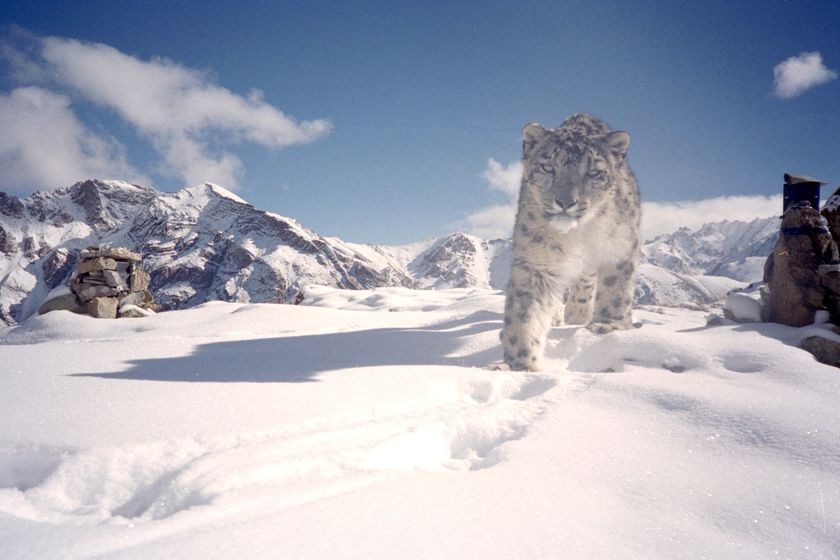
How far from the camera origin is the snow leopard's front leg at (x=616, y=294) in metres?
5.77

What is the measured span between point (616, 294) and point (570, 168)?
6.68ft

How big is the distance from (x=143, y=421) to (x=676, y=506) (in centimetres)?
293

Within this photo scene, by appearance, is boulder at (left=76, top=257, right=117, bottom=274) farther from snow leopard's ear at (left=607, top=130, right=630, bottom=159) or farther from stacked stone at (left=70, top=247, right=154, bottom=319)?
snow leopard's ear at (left=607, top=130, right=630, bottom=159)

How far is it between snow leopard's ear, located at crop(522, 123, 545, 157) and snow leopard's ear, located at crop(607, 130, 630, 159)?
0.95 m

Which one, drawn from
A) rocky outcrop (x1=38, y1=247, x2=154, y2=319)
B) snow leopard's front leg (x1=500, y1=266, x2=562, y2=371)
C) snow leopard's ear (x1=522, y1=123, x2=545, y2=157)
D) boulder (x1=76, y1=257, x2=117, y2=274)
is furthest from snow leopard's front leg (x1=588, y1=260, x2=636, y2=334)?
boulder (x1=76, y1=257, x2=117, y2=274)

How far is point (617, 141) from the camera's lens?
5.50m

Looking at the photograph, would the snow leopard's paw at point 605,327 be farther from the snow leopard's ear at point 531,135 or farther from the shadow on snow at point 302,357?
the snow leopard's ear at point 531,135

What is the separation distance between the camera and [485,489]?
184 centimetres

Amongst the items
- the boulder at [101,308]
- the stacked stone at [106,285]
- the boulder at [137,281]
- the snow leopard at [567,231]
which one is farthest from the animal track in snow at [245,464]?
the boulder at [137,281]

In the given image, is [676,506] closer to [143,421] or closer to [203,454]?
[203,454]

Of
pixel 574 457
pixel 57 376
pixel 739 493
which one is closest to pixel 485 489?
pixel 574 457

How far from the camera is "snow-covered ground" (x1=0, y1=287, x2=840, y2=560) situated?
1.48 metres

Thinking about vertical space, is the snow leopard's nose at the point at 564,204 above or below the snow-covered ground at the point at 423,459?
above

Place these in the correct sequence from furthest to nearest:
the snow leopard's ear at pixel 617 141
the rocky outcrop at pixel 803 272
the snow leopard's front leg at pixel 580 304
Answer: the snow leopard's front leg at pixel 580 304, the snow leopard's ear at pixel 617 141, the rocky outcrop at pixel 803 272
